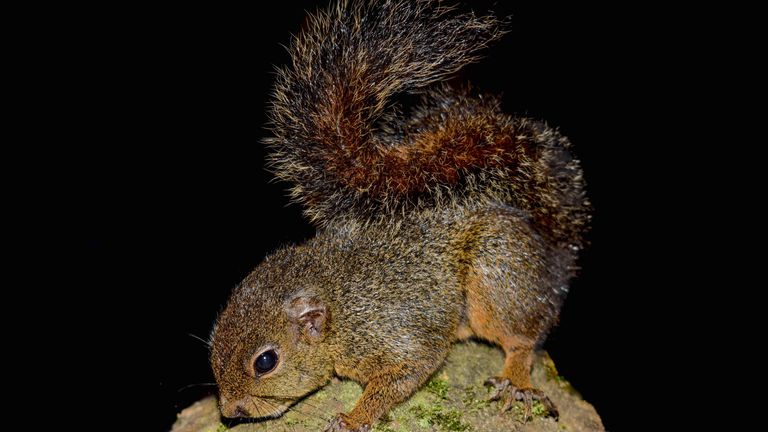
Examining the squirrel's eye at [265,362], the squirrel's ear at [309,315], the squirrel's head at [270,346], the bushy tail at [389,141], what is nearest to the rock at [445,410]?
the squirrel's head at [270,346]

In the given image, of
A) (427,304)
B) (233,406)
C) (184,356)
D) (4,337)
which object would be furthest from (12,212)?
(427,304)

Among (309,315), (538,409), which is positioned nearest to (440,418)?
(538,409)

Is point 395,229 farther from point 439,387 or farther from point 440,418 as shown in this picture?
point 440,418

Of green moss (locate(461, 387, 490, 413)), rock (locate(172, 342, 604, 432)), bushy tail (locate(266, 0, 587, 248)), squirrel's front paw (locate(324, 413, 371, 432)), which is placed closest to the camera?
squirrel's front paw (locate(324, 413, 371, 432))

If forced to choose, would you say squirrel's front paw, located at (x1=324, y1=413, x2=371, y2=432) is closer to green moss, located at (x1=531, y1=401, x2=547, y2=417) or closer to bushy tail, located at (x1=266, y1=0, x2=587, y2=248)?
green moss, located at (x1=531, y1=401, x2=547, y2=417)

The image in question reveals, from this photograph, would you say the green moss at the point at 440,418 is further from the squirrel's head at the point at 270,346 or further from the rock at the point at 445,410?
the squirrel's head at the point at 270,346

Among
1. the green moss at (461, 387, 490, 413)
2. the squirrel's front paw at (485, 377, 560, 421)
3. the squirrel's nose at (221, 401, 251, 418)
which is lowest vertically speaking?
the squirrel's nose at (221, 401, 251, 418)

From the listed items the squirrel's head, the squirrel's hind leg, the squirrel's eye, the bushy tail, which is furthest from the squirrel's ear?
the squirrel's hind leg
